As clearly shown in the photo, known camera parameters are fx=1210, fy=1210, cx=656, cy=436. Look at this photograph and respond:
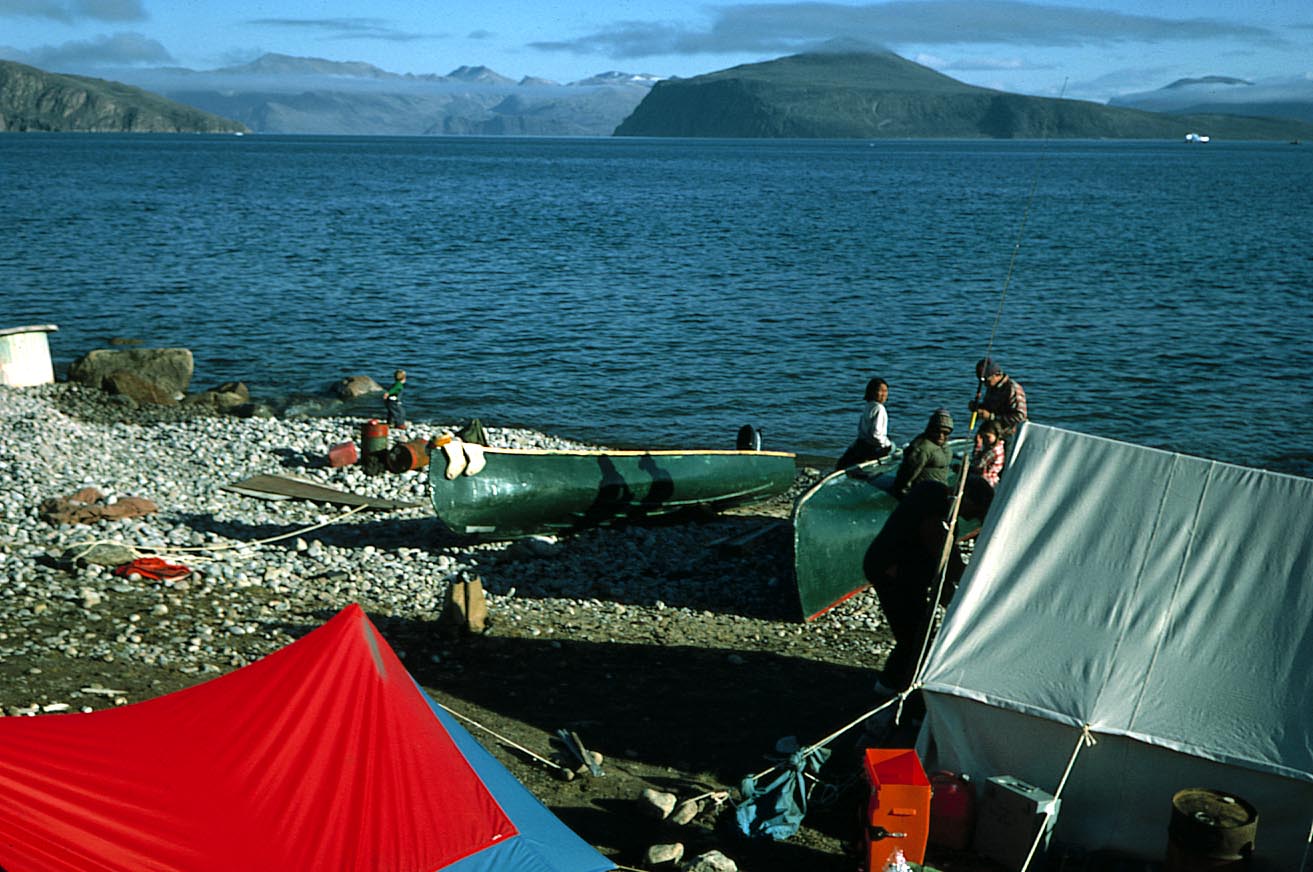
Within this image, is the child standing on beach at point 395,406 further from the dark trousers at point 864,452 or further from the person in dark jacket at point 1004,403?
the person in dark jacket at point 1004,403

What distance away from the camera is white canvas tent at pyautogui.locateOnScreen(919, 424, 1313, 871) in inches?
299

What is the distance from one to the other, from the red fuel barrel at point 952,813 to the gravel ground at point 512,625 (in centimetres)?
17

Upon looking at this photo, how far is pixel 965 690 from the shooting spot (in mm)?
8102

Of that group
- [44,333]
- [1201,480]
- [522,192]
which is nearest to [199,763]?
[1201,480]

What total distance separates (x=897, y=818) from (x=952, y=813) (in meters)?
0.62

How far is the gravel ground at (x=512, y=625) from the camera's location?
938 centimetres

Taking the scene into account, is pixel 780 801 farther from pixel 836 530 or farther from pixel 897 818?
pixel 836 530

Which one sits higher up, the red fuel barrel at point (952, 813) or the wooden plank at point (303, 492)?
the red fuel barrel at point (952, 813)

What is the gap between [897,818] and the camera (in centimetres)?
756

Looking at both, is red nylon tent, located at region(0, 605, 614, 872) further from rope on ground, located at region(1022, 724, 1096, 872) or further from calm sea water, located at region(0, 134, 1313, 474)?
calm sea water, located at region(0, 134, 1313, 474)

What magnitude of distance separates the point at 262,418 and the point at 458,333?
13.1 meters

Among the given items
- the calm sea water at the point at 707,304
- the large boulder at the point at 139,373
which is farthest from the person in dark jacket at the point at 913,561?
the large boulder at the point at 139,373

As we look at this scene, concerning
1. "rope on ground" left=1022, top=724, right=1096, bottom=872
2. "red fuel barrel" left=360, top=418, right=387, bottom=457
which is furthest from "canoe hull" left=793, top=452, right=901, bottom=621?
"red fuel barrel" left=360, top=418, right=387, bottom=457

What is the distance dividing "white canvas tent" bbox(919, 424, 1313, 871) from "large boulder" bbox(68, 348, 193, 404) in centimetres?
2143
